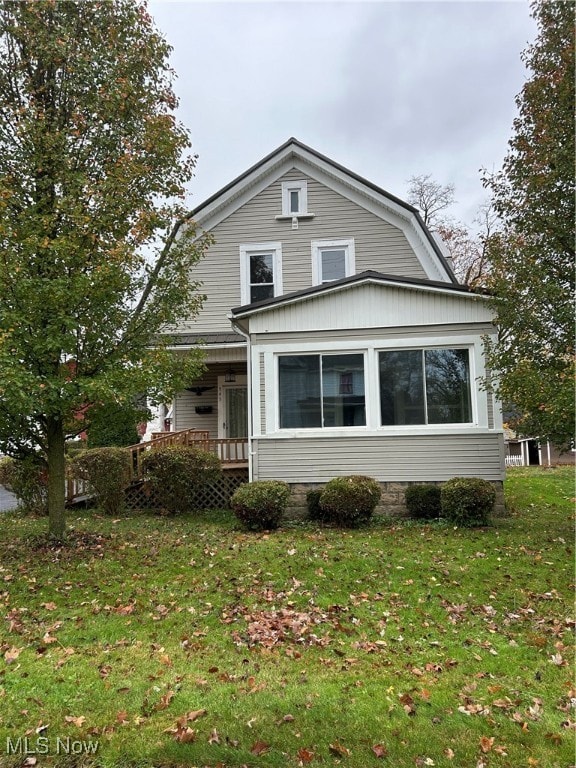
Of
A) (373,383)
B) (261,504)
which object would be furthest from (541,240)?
(261,504)

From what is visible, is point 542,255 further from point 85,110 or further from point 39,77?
point 39,77

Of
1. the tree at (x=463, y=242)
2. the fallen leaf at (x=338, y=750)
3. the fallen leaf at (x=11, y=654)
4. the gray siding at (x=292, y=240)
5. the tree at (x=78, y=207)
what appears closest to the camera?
the fallen leaf at (x=338, y=750)

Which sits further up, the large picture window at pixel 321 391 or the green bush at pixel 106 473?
the large picture window at pixel 321 391

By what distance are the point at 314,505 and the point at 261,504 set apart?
1296mm

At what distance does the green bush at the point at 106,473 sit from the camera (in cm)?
1062

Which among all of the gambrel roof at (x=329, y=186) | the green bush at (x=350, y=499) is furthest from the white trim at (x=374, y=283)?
the gambrel roof at (x=329, y=186)

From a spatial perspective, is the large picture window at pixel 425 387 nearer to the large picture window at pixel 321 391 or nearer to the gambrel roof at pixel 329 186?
the large picture window at pixel 321 391

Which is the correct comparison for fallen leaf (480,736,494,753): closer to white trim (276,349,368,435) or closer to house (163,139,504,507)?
house (163,139,504,507)

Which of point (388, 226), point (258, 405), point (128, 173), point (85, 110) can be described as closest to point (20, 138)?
point (85, 110)

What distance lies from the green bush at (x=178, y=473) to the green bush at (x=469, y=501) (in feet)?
16.0

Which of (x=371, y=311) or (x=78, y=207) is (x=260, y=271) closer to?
(x=371, y=311)

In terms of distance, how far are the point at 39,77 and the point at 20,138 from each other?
1.07m

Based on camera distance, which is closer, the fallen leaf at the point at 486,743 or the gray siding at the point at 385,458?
the fallen leaf at the point at 486,743

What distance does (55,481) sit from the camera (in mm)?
7652
